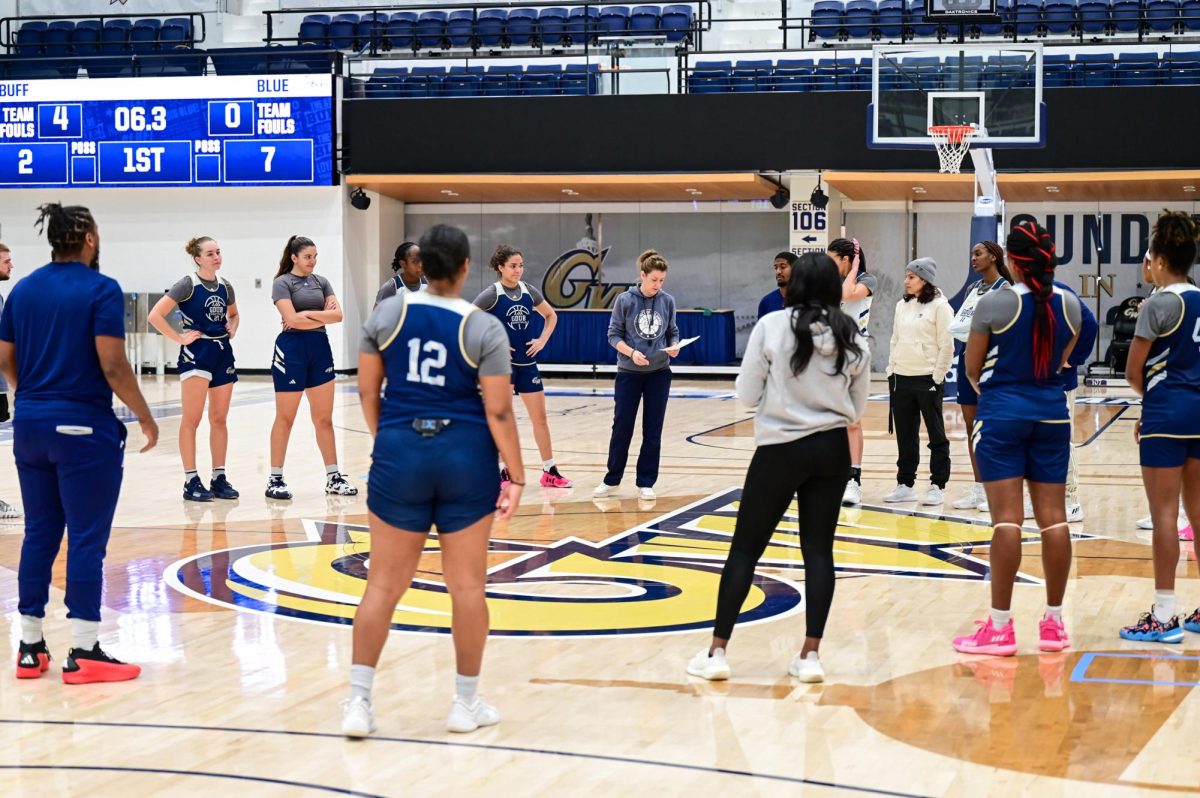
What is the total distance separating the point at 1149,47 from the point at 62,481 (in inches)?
785

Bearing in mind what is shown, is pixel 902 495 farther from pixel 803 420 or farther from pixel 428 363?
pixel 428 363

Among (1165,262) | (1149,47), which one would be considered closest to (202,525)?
(1165,262)

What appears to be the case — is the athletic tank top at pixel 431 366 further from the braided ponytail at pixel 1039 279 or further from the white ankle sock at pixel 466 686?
the braided ponytail at pixel 1039 279

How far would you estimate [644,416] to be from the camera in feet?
31.2

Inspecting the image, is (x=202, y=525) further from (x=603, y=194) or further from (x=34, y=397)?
(x=603, y=194)

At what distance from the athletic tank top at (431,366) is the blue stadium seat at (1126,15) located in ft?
65.1

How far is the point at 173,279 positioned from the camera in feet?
74.7

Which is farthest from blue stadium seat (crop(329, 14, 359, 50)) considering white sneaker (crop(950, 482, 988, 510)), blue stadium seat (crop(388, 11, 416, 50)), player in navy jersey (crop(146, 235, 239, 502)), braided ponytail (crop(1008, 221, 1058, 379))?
braided ponytail (crop(1008, 221, 1058, 379))

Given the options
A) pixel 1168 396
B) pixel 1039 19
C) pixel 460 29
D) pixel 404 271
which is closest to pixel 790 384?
pixel 1168 396

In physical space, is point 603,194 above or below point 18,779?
above

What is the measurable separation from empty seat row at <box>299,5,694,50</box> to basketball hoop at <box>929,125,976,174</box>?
23.2 feet

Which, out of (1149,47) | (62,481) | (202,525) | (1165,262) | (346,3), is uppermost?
(346,3)

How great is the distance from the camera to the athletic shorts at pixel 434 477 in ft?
13.9

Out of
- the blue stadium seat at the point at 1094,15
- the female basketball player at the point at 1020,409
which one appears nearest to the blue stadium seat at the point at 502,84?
the blue stadium seat at the point at 1094,15
